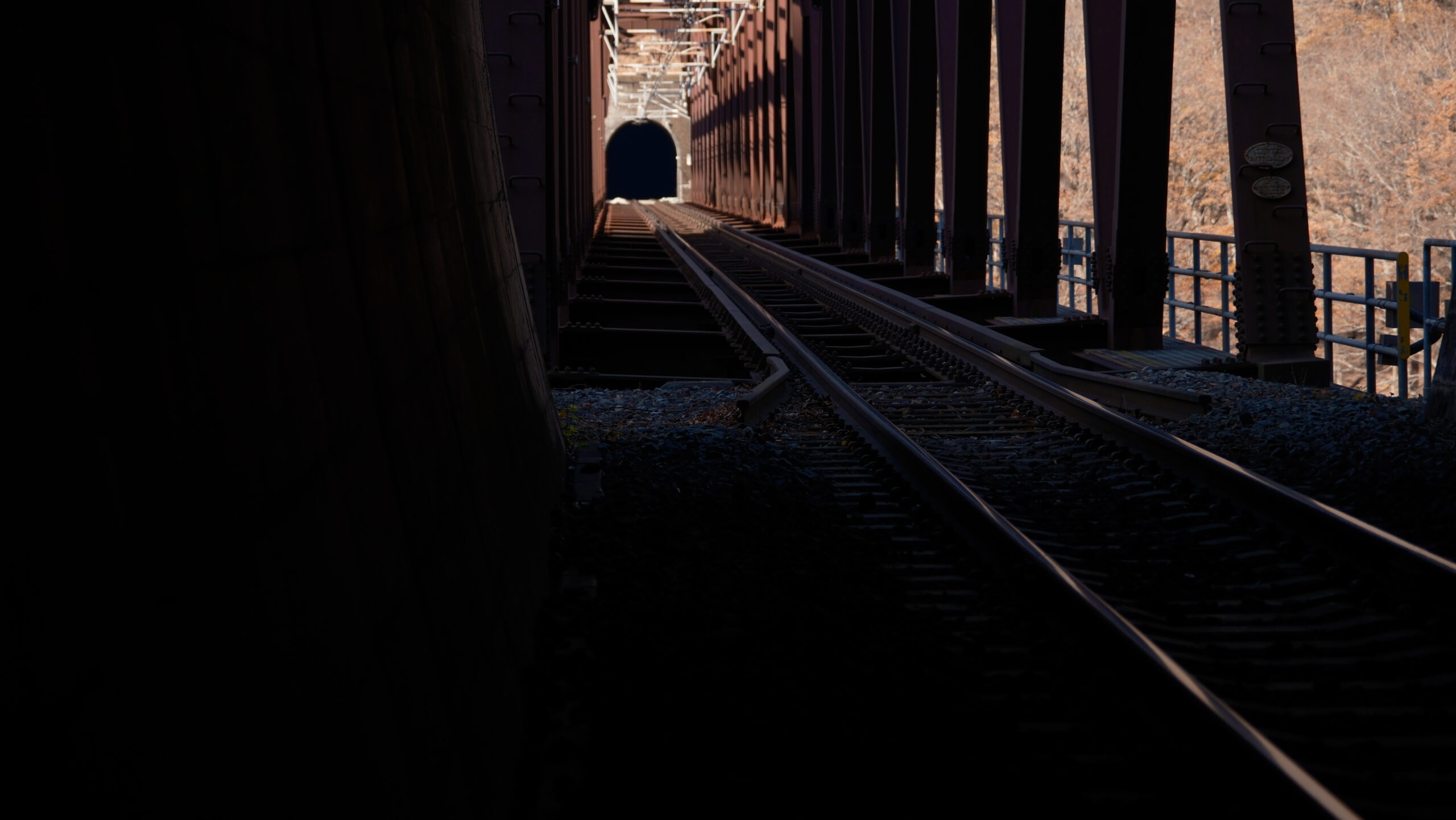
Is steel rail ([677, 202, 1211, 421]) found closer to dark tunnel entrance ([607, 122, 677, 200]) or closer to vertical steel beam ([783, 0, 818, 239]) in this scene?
vertical steel beam ([783, 0, 818, 239])

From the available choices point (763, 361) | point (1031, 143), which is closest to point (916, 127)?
point (1031, 143)

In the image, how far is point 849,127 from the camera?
21.8 m

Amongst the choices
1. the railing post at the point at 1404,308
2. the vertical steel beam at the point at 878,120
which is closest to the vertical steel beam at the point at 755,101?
the vertical steel beam at the point at 878,120

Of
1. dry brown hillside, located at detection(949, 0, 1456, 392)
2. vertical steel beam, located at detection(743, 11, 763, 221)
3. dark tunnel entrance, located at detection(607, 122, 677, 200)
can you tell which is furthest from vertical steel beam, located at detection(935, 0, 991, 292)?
dark tunnel entrance, located at detection(607, 122, 677, 200)

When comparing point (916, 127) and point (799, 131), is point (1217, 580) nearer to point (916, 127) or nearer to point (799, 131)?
point (916, 127)

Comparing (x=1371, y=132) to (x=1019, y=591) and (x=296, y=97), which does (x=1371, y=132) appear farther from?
(x=296, y=97)

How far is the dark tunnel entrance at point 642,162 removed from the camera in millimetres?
81625

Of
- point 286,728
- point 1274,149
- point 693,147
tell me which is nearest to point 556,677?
point 286,728

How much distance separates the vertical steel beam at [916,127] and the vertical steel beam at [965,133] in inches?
53.9

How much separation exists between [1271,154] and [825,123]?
592 inches

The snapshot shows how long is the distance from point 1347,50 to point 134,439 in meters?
41.0

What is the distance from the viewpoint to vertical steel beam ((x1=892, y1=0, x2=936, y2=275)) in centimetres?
1692

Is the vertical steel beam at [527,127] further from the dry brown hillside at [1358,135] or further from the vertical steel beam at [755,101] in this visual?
the dry brown hillside at [1358,135]

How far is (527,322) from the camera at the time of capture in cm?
547
